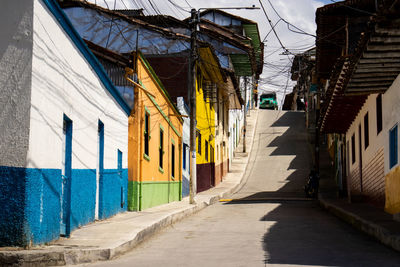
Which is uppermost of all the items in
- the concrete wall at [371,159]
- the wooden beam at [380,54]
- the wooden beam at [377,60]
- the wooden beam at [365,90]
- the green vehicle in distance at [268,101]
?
the green vehicle in distance at [268,101]

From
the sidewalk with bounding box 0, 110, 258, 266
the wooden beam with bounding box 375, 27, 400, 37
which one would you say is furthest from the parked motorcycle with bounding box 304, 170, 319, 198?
the wooden beam with bounding box 375, 27, 400, 37

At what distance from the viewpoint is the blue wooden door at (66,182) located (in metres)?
9.45

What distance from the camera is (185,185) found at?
2570 centimetres

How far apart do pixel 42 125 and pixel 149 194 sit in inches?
367

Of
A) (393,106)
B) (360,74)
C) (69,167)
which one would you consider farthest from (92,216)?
(393,106)

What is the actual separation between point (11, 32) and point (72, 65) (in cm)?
224

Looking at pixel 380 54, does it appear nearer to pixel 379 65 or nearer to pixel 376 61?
pixel 376 61

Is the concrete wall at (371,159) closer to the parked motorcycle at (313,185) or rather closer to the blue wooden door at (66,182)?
the parked motorcycle at (313,185)

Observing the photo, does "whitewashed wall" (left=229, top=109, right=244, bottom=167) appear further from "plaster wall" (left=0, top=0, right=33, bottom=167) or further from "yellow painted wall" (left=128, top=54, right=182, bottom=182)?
"plaster wall" (left=0, top=0, right=33, bottom=167)

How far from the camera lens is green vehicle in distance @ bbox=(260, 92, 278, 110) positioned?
74938 mm

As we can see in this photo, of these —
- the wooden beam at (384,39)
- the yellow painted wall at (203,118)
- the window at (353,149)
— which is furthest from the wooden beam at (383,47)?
the yellow painted wall at (203,118)

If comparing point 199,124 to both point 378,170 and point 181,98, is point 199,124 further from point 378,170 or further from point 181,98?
point 378,170

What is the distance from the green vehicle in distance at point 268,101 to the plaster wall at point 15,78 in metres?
67.8

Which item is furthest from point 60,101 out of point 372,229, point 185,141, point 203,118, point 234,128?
point 234,128
